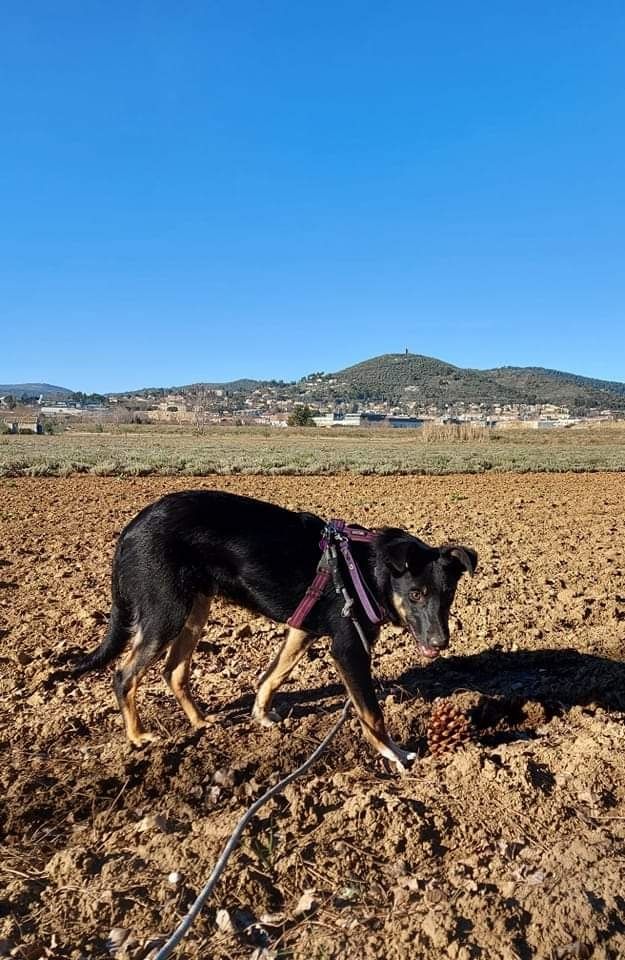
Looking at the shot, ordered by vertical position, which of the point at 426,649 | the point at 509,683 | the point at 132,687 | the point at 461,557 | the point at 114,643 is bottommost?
the point at 509,683

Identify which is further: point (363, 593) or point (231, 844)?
point (363, 593)

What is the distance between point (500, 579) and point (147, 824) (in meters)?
5.98

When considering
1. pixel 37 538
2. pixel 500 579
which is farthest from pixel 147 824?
pixel 37 538

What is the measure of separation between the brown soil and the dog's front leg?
0.52ft

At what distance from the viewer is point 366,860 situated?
10.3ft

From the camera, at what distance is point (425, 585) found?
4.18 meters

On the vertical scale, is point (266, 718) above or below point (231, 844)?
below

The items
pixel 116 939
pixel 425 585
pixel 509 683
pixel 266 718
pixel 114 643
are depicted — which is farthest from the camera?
pixel 509 683

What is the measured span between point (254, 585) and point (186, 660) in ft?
2.75

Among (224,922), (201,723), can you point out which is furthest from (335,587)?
(224,922)

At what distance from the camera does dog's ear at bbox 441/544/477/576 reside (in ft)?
13.8

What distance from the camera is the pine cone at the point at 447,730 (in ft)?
13.6

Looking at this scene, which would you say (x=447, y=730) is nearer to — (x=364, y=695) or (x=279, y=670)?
(x=364, y=695)

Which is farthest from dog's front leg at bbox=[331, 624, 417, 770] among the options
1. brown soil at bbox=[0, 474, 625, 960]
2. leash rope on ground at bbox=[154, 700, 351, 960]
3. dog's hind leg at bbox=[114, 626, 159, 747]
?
dog's hind leg at bbox=[114, 626, 159, 747]
